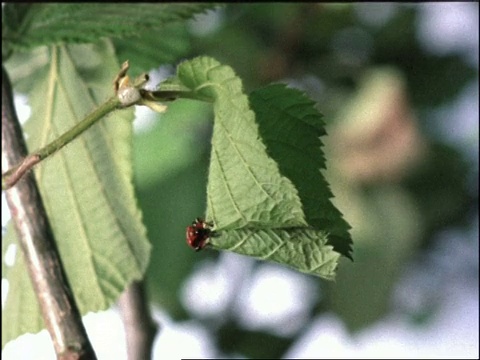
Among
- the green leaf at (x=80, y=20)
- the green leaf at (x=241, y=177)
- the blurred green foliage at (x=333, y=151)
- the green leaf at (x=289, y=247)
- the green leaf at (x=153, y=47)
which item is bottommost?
the green leaf at (x=289, y=247)

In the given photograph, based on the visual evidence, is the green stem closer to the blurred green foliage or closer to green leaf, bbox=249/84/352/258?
green leaf, bbox=249/84/352/258

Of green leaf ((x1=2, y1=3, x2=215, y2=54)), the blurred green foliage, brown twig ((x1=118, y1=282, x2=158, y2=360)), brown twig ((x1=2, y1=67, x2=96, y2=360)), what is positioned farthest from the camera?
the blurred green foliage

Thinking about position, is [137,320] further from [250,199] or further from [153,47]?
[250,199]

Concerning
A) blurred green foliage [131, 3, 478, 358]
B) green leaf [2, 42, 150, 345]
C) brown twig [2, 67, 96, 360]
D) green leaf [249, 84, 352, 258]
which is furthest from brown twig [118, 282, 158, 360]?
blurred green foliage [131, 3, 478, 358]

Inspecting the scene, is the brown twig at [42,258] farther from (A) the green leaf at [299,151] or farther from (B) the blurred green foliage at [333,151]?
(B) the blurred green foliage at [333,151]

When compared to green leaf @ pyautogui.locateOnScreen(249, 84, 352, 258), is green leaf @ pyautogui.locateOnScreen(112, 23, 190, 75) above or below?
above

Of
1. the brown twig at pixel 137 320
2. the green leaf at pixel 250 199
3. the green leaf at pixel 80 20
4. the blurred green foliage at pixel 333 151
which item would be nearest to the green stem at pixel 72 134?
the green leaf at pixel 250 199
